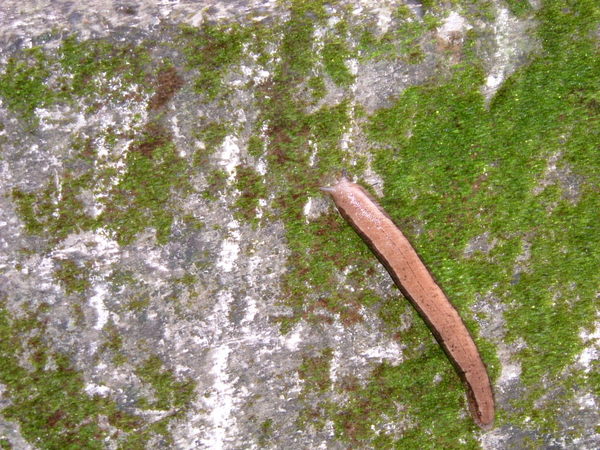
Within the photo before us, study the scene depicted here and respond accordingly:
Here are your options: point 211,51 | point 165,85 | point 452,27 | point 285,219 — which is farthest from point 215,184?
point 452,27

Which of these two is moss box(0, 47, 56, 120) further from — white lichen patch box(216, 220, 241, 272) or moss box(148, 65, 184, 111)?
white lichen patch box(216, 220, 241, 272)

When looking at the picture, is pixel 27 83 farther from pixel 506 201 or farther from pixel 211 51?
pixel 506 201

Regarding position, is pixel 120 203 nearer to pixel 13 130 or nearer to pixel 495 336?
pixel 13 130

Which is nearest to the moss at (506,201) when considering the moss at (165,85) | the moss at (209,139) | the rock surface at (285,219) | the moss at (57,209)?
the rock surface at (285,219)

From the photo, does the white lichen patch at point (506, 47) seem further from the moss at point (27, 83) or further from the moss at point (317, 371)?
the moss at point (27, 83)

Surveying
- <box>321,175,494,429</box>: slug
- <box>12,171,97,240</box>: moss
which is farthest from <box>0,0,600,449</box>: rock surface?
<box>321,175,494,429</box>: slug

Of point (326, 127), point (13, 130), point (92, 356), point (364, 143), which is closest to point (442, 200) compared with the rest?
point (364, 143)
